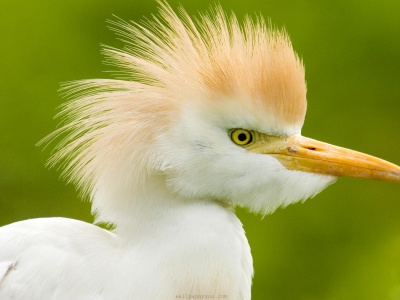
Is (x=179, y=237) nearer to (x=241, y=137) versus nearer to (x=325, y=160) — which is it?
(x=241, y=137)

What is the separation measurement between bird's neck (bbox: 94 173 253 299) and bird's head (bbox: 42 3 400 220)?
0.03 m

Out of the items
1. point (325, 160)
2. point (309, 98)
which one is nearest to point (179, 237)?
point (325, 160)

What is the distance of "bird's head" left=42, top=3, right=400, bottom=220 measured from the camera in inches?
73.4

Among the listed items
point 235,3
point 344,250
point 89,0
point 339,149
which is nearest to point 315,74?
point 235,3

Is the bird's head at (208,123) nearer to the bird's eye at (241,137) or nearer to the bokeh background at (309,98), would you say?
the bird's eye at (241,137)

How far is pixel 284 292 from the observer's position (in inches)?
154

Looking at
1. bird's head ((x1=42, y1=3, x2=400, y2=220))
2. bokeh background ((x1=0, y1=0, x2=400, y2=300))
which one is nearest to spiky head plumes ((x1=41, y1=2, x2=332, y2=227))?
bird's head ((x1=42, y1=3, x2=400, y2=220))

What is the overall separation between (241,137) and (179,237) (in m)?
0.24

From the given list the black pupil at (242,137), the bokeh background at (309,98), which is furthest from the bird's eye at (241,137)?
the bokeh background at (309,98)

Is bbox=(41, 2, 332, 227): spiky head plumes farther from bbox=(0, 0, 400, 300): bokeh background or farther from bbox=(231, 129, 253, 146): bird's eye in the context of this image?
bbox=(0, 0, 400, 300): bokeh background

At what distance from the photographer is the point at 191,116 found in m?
1.87

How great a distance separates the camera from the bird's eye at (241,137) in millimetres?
1871

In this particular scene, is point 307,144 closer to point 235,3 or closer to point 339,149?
point 339,149

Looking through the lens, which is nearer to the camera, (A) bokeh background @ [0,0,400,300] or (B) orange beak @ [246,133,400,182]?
(B) orange beak @ [246,133,400,182]
